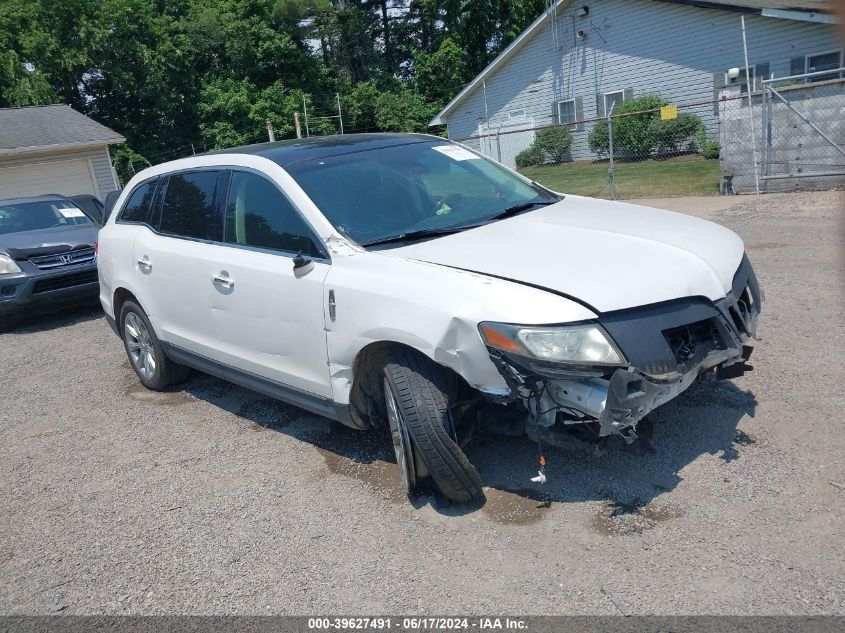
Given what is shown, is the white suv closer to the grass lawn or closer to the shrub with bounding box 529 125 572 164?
the grass lawn

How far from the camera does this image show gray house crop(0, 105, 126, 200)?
804 inches

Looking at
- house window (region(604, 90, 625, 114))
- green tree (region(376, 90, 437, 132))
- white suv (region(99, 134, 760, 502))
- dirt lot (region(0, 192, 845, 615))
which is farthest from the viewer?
green tree (region(376, 90, 437, 132))

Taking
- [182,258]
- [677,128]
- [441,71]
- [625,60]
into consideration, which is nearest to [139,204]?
[182,258]

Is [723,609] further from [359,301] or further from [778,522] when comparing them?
[359,301]

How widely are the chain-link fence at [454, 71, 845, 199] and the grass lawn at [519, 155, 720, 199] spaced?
0.09ft

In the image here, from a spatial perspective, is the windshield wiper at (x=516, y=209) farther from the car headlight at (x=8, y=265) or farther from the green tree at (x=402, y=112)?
A: the green tree at (x=402, y=112)

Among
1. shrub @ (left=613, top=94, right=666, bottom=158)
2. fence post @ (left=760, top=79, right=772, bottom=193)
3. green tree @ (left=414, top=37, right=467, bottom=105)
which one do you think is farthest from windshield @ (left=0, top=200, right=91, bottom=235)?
green tree @ (left=414, top=37, right=467, bottom=105)

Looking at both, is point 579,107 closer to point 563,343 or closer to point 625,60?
point 625,60

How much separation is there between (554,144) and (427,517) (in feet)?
71.7

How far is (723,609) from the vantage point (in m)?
2.71

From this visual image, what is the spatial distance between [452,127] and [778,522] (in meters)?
26.7

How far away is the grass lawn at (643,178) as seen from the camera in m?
14.7

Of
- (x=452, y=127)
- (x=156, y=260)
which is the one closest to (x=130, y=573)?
(x=156, y=260)

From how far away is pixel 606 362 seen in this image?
10.0 ft
